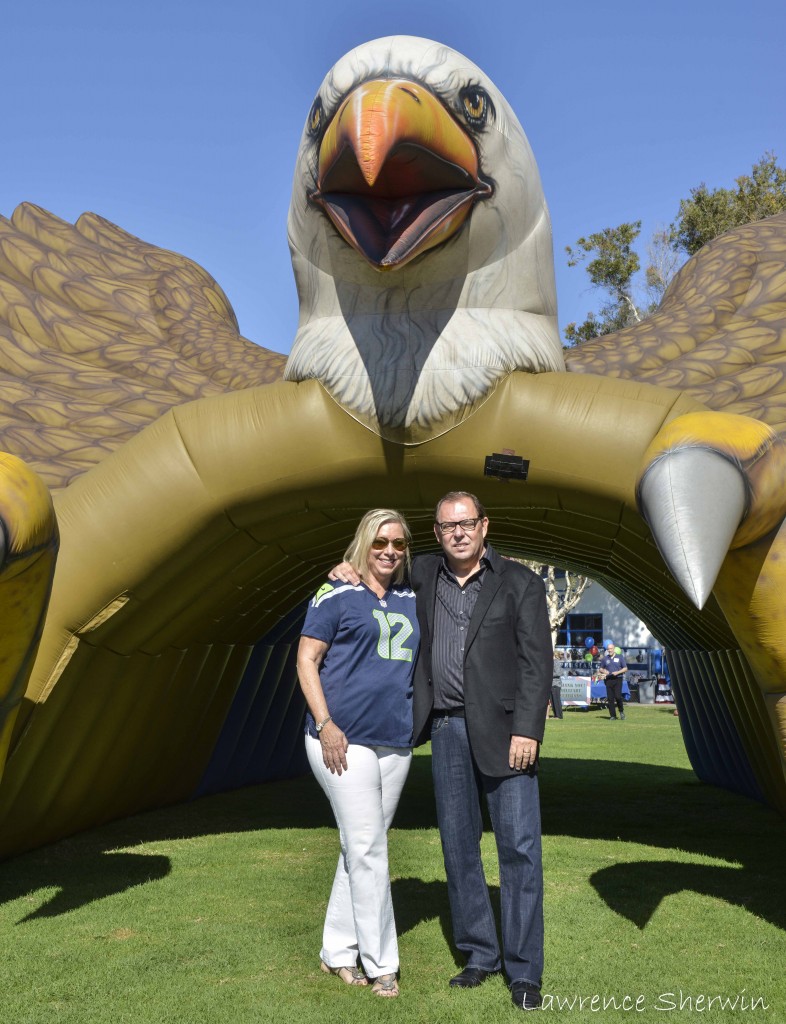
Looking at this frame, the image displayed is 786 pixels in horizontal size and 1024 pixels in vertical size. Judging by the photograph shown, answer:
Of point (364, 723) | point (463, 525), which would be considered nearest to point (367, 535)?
point (463, 525)

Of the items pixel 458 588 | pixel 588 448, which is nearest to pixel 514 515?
pixel 588 448

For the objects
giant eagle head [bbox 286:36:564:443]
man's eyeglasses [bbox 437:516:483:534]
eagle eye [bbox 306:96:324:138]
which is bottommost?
man's eyeglasses [bbox 437:516:483:534]

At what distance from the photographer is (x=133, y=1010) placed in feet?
9.16

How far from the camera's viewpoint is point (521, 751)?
109 inches

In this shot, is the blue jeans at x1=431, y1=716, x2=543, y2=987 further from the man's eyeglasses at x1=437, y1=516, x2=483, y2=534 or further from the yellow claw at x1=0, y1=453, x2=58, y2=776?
the yellow claw at x1=0, y1=453, x2=58, y2=776

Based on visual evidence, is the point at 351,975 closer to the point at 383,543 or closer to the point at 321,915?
the point at 321,915

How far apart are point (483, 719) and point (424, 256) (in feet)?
5.69

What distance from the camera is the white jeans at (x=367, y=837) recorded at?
109 inches

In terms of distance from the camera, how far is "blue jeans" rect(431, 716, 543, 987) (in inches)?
109

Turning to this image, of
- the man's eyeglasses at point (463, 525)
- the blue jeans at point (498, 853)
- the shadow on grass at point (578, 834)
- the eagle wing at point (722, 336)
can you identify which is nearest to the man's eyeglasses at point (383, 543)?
the man's eyeglasses at point (463, 525)

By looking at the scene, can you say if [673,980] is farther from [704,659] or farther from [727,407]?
[704,659]

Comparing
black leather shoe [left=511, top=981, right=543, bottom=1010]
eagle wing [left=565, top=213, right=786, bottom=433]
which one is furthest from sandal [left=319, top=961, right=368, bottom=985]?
eagle wing [left=565, top=213, right=786, bottom=433]

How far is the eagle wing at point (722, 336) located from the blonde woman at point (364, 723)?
1919 mm

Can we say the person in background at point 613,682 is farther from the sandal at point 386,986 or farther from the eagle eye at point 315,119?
the sandal at point 386,986
